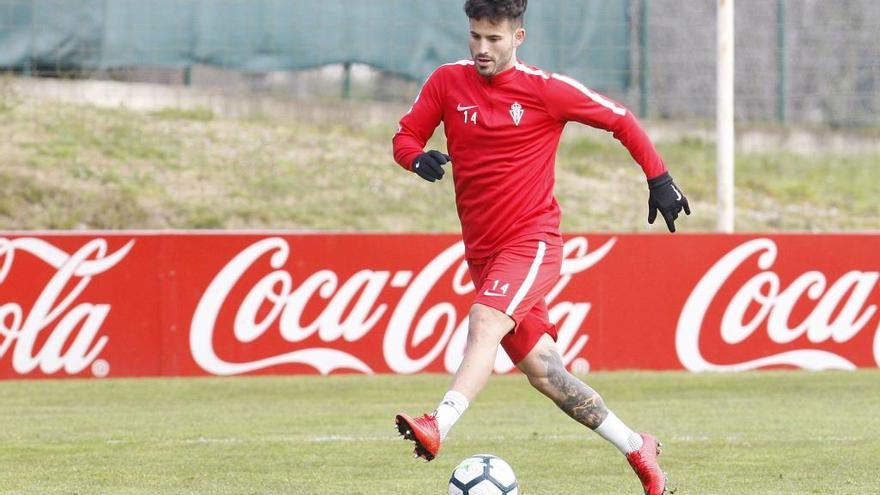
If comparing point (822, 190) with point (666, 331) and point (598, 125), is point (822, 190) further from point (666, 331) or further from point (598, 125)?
point (598, 125)

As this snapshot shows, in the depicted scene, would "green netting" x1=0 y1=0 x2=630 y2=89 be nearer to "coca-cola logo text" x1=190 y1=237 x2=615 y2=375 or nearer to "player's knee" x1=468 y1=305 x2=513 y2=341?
"coca-cola logo text" x1=190 y1=237 x2=615 y2=375

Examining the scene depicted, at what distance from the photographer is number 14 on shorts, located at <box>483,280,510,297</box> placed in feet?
21.0

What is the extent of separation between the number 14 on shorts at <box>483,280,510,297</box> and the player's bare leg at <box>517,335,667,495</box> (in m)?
0.33

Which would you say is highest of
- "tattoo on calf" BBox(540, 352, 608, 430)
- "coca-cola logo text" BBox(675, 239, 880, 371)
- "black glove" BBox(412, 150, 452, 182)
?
"black glove" BBox(412, 150, 452, 182)

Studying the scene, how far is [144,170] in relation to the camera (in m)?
17.7

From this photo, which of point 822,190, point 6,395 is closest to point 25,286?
point 6,395

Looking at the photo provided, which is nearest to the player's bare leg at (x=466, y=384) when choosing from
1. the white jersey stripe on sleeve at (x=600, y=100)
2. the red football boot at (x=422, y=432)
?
the red football boot at (x=422, y=432)

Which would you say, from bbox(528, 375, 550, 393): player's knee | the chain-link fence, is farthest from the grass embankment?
bbox(528, 375, 550, 393): player's knee

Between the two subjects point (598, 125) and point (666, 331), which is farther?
point (666, 331)

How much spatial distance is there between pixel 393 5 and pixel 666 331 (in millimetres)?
5402

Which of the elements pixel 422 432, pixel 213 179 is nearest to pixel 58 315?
pixel 213 179

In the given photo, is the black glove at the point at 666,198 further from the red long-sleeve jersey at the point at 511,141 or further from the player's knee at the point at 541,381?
the player's knee at the point at 541,381

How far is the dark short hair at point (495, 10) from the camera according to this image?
6352mm

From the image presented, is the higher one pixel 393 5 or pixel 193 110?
pixel 393 5
